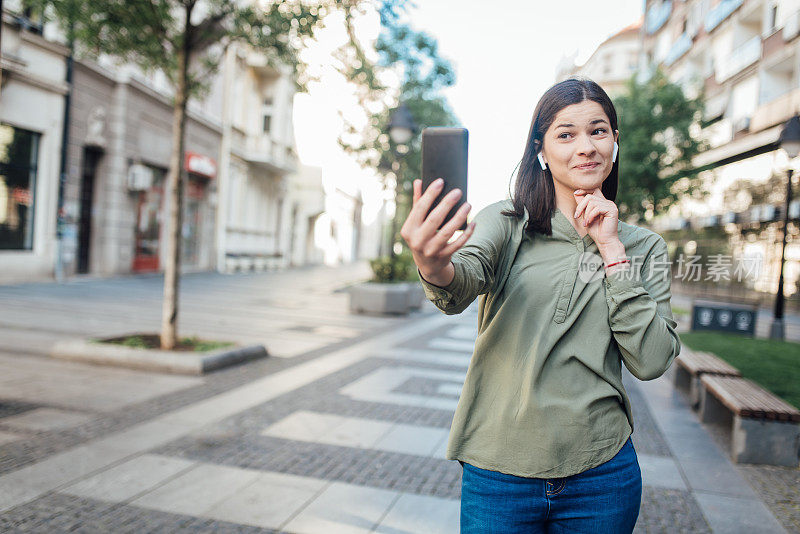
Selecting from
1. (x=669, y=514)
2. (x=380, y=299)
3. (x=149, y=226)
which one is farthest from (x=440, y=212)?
(x=149, y=226)

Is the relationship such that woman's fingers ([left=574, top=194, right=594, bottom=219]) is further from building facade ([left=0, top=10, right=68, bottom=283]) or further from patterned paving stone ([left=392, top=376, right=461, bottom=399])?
building facade ([left=0, top=10, right=68, bottom=283])

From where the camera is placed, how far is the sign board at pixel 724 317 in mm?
12625

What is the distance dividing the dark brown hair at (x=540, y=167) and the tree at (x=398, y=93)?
16919mm

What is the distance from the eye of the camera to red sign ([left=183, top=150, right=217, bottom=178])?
21812 mm

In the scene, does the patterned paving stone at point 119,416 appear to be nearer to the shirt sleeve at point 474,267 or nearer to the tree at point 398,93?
the shirt sleeve at point 474,267

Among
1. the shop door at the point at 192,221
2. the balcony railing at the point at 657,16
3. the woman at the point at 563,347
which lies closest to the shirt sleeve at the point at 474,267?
the woman at the point at 563,347

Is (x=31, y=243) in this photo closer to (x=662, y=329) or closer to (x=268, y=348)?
(x=268, y=348)

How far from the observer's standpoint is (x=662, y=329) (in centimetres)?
139

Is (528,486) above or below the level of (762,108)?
below

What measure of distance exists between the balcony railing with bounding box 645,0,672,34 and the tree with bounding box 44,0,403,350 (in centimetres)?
3243

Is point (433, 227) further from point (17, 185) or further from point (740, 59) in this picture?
point (740, 59)

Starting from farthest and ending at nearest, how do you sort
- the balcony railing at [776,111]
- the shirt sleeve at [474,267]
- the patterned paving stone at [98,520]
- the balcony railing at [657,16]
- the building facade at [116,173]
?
the balcony railing at [657,16] → the balcony railing at [776,111] → the building facade at [116,173] → the patterned paving stone at [98,520] → the shirt sleeve at [474,267]

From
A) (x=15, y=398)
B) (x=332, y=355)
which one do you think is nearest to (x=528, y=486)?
(x=15, y=398)

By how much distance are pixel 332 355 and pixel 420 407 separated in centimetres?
277
